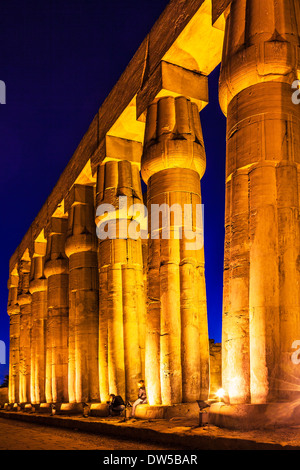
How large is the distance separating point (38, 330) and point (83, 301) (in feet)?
18.4

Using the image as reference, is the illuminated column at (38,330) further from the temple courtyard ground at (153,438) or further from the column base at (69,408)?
the temple courtyard ground at (153,438)

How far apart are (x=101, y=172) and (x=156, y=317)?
17.5 ft

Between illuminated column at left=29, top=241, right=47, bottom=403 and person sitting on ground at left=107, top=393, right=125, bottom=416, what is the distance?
328 inches

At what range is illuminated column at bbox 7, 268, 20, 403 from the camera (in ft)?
81.7

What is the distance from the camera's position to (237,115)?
848 centimetres

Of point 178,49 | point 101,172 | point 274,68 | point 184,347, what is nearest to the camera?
point 274,68

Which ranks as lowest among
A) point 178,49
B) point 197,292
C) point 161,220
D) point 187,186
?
point 197,292

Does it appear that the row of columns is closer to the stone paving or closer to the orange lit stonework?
the orange lit stonework

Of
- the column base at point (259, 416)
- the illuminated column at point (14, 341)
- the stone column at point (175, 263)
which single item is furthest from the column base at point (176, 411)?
the illuminated column at point (14, 341)

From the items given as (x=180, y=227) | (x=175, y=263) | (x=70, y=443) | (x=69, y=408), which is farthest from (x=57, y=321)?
(x=70, y=443)

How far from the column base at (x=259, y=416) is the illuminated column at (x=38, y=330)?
13.8 m

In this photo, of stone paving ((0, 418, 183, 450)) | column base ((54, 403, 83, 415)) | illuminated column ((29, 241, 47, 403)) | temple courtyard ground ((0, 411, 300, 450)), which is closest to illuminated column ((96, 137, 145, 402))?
column base ((54, 403, 83, 415))
